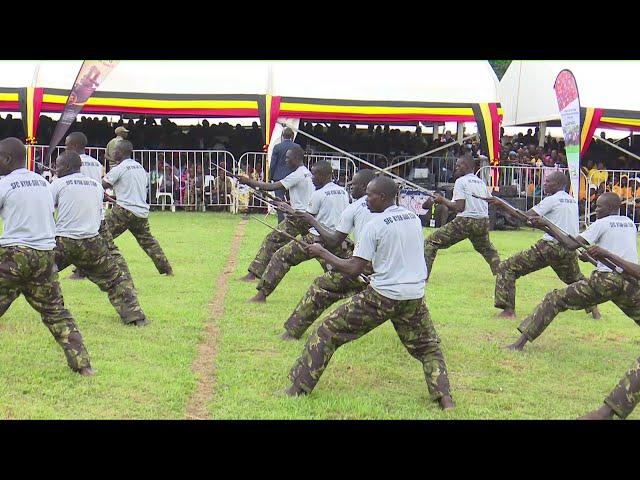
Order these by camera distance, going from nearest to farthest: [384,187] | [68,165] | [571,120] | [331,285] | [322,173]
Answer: [384,187] < [331,285] < [68,165] < [322,173] < [571,120]

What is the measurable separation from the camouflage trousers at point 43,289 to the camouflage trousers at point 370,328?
183cm

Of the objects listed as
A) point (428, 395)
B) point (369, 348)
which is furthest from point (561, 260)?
point (428, 395)

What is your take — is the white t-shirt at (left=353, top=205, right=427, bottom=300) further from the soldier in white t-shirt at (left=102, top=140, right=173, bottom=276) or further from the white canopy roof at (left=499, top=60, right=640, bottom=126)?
the white canopy roof at (left=499, top=60, right=640, bottom=126)

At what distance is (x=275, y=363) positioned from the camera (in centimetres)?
700

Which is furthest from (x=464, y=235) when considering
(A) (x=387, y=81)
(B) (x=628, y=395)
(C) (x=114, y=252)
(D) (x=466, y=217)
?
(A) (x=387, y=81)

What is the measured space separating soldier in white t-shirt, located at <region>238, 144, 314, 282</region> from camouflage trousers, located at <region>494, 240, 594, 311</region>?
8.50ft

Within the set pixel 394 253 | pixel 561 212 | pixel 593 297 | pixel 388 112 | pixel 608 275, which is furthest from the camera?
pixel 388 112

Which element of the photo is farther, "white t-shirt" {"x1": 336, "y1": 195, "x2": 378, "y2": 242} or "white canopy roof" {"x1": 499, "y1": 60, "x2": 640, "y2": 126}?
"white canopy roof" {"x1": 499, "y1": 60, "x2": 640, "y2": 126}

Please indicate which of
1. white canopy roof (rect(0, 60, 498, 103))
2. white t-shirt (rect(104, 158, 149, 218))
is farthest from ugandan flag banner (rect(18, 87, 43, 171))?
white t-shirt (rect(104, 158, 149, 218))

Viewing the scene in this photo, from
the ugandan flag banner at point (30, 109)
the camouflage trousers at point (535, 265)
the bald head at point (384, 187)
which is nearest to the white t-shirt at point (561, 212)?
the camouflage trousers at point (535, 265)

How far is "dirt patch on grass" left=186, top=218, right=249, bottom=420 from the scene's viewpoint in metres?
5.79

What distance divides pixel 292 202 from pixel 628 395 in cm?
611

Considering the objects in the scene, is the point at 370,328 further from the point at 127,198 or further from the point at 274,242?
the point at 127,198

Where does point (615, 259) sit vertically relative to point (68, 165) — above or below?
below
